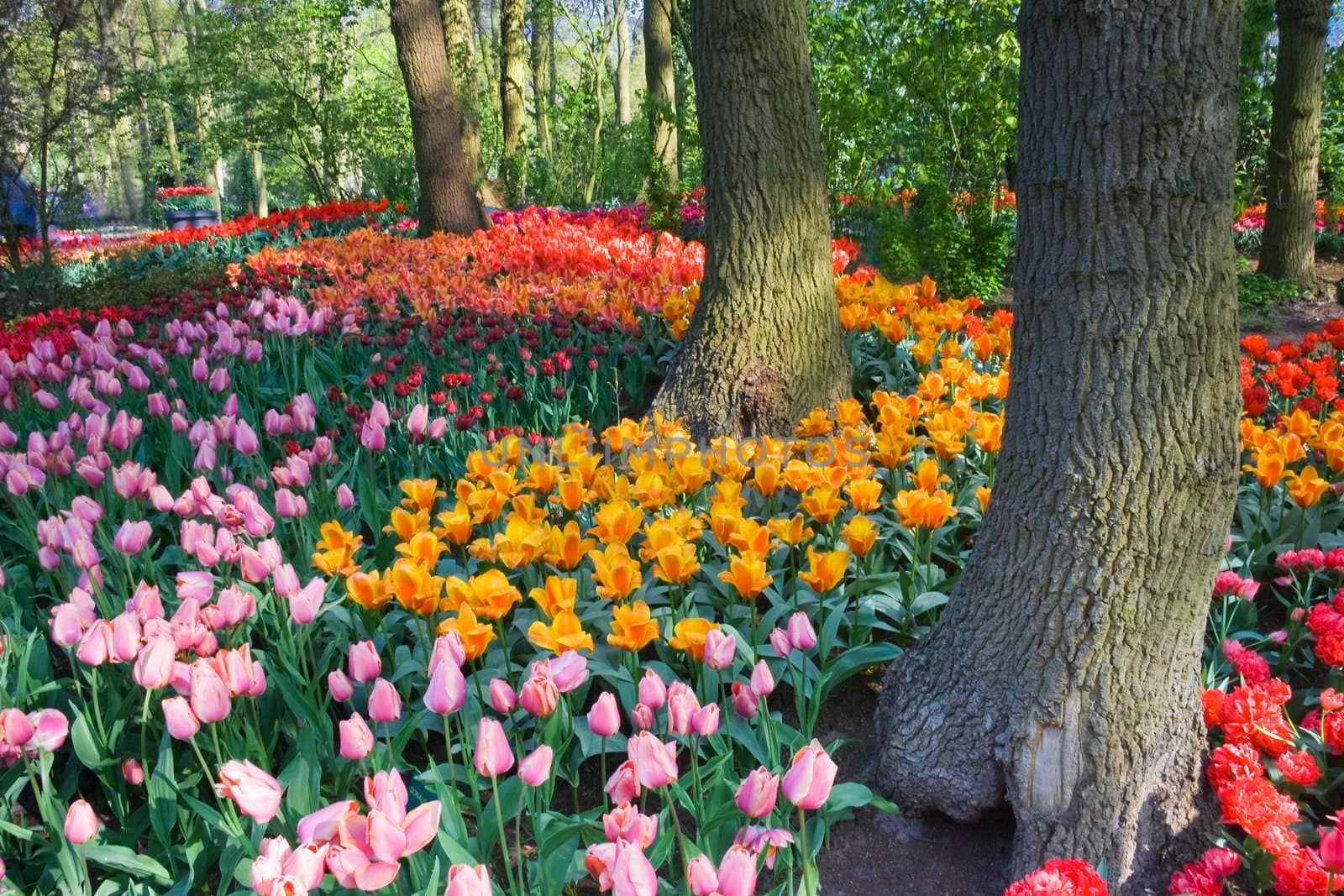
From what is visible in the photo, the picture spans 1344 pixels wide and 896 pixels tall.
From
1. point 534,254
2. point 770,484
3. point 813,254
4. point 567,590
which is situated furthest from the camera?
point 534,254

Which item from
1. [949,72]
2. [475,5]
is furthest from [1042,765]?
→ [475,5]

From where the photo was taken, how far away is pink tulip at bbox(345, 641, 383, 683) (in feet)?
5.81

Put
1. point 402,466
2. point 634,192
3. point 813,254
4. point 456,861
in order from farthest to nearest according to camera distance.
A: 1. point 634,192
2. point 813,254
3. point 402,466
4. point 456,861

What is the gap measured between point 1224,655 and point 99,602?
8.76ft

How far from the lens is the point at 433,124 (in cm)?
918

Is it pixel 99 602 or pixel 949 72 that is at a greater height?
pixel 949 72

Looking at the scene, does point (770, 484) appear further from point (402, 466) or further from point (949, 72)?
point (949, 72)

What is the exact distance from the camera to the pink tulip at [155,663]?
1688 mm

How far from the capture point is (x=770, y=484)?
111 inches

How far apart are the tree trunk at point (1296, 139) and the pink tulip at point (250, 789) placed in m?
7.62

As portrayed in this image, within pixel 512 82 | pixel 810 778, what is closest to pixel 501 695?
pixel 810 778

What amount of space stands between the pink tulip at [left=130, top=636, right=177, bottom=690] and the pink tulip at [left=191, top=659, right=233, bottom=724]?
0.08 meters

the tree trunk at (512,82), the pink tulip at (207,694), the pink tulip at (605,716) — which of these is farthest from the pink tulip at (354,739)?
the tree trunk at (512,82)

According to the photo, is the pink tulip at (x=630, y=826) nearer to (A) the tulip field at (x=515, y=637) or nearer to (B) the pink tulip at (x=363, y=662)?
(A) the tulip field at (x=515, y=637)
